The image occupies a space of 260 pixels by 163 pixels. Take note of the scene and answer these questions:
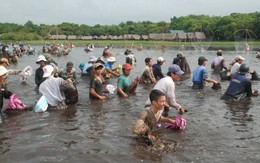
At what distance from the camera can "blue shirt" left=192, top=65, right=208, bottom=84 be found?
1408cm

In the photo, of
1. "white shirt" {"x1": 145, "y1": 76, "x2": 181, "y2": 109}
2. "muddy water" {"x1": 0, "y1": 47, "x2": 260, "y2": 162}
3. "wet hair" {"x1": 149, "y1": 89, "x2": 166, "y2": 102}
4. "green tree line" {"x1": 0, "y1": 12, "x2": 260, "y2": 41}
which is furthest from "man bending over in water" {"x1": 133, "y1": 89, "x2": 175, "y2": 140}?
"green tree line" {"x1": 0, "y1": 12, "x2": 260, "y2": 41}

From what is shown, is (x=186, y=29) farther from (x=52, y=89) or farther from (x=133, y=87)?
(x=52, y=89)

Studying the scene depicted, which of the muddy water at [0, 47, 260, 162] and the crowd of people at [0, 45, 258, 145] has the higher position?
the crowd of people at [0, 45, 258, 145]

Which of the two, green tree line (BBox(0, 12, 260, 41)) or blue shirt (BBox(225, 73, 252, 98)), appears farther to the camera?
green tree line (BBox(0, 12, 260, 41))

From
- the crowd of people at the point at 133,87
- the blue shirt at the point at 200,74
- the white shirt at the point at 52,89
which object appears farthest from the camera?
the blue shirt at the point at 200,74

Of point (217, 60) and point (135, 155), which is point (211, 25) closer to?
point (217, 60)

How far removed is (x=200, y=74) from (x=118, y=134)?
277 inches

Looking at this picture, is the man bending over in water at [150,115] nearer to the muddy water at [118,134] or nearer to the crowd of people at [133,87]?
the crowd of people at [133,87]

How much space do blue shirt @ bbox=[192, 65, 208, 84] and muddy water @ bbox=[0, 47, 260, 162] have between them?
5.53 feet

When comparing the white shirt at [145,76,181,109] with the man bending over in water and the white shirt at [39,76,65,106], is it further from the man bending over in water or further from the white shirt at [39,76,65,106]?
the white shirt at [39,76,65,106]

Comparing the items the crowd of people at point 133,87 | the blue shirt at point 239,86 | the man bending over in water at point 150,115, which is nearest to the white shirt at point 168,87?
the crowd of people at point 133,87

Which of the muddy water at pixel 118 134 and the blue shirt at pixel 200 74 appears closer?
the muddy water at pixel 118 134

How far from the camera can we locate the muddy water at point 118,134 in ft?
22.7

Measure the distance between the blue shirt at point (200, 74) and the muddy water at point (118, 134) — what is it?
66.3 inches
